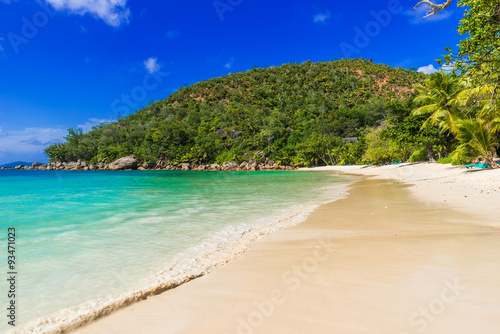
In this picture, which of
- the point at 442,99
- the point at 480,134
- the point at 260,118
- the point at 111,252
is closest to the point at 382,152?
the point at 442,99

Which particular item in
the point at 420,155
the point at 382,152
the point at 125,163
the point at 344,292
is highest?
the point at 125,163

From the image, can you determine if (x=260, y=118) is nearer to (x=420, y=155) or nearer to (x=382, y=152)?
(x=382, y=152)

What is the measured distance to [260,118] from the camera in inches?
3499

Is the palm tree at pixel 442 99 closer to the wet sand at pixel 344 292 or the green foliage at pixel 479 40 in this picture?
the green foliage at pixel 479 40

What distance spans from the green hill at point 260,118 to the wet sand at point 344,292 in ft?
184

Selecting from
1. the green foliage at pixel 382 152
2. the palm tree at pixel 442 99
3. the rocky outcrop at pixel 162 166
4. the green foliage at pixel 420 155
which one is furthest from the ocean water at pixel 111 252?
the rocky outcrop at pixel 162 166

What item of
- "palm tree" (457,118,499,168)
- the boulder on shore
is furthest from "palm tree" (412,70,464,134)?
the boulder on shore

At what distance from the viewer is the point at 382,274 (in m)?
3.15

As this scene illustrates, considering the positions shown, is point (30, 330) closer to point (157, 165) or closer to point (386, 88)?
point (157, 165)

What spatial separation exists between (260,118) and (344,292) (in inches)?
3466

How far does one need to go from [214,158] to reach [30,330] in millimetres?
78047

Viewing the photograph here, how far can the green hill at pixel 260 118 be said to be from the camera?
71.9 metres

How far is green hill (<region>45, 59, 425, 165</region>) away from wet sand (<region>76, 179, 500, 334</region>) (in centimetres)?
5613

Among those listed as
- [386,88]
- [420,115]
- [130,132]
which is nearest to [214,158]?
[130,132]
